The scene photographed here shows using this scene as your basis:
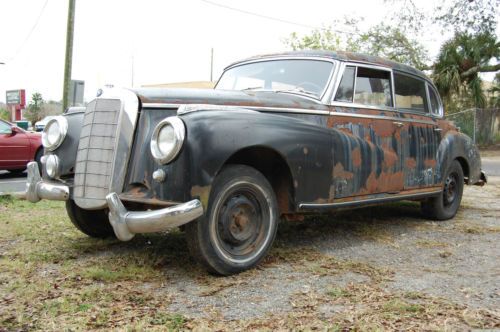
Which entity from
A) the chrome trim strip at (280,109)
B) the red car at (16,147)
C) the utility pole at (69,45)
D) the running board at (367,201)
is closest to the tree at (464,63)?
the utility pole at (69,45)

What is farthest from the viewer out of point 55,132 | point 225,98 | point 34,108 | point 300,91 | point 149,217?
point 34,108

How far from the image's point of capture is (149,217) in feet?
10.6

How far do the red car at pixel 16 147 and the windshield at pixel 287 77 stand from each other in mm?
8135

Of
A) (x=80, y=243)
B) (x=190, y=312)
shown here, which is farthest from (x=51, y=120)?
(x=190, y=312)

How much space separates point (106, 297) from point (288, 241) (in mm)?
2056

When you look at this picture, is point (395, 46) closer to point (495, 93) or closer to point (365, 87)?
point (495, 93)

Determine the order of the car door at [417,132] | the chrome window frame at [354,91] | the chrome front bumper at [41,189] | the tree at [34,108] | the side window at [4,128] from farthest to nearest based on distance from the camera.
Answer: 1. the tree at [34,108]
2. the side window at [4,128]
3. the car door at [417,132]
4. the chrome window frame at [354,91]
5. the chrome front bumper at [41,189]

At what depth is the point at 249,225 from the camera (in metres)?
3.83

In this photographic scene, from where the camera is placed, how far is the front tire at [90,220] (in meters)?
4.66

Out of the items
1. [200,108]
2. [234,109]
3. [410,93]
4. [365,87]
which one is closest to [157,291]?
[200,108]

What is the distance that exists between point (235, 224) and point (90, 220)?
173 cm

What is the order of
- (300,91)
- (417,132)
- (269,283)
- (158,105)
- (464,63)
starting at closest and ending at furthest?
(269,283) < (158,105) < (300,91) < (417,132) < (464,63)

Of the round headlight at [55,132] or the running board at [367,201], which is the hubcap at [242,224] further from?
the round headlight at [55,132]

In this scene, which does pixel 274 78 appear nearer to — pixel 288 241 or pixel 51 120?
pixel 288 241
